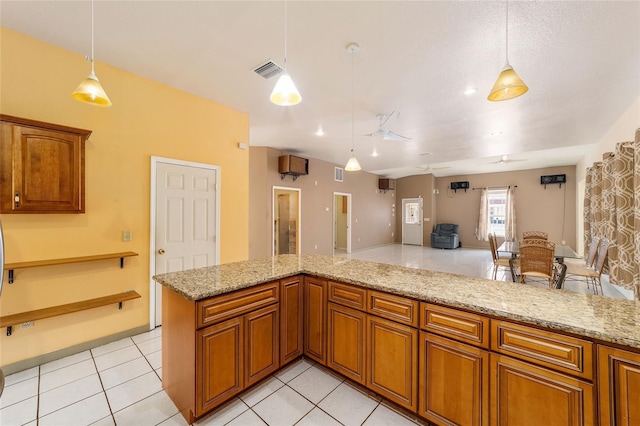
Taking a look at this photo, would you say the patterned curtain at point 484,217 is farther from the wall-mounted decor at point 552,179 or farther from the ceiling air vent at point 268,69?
the ceiling air vent at point 268,69

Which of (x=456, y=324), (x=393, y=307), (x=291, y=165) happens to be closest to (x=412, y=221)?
(x=291, y=165)

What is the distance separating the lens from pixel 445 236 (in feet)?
32.1

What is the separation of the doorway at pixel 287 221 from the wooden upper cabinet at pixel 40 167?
4564mm

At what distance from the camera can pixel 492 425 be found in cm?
142

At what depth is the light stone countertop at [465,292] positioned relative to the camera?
4.06ft

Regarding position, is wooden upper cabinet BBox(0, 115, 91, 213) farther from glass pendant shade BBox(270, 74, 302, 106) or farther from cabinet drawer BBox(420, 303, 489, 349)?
cabinet drawer BBox(420, 303, 489, 349)

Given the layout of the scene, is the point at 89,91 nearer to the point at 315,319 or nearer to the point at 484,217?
the point at 315,319

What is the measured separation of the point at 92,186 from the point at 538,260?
5.64 meters

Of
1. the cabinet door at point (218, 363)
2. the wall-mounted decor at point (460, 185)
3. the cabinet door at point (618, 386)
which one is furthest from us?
the wall-mounted decor at point (460, 185)

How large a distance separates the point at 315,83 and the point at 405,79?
1028mm

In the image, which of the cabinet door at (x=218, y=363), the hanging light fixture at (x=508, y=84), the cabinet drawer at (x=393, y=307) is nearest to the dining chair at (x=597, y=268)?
the hanging light fixture at (x=508, y=84)

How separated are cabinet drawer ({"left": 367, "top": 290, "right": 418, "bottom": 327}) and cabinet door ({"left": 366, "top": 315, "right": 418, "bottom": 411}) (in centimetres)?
4

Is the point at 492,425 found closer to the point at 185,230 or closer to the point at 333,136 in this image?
the point at 185,230

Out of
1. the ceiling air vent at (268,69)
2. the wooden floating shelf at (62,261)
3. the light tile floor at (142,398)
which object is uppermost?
the ceiling air vent at (268,69)
